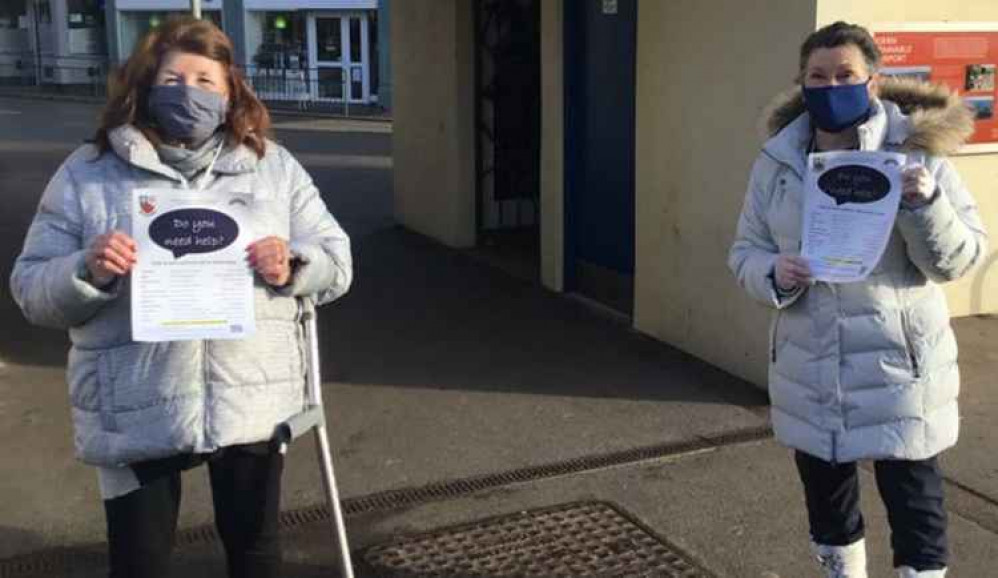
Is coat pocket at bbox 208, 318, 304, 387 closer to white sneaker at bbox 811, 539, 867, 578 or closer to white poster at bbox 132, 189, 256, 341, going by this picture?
white poster at bbox 132, 189, 256, 341

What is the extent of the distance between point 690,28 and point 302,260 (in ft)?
13.8

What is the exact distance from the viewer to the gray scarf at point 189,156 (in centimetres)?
296

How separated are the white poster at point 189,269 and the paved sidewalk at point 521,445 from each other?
169cm

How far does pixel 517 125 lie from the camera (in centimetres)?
1064

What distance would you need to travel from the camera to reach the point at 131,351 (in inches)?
114

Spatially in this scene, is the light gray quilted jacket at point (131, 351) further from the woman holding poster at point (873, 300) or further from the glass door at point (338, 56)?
the glass door at point (338, 56)

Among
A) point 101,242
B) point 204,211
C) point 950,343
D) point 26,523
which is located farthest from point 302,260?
point 26,523

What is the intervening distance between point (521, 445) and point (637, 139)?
8.06 ft

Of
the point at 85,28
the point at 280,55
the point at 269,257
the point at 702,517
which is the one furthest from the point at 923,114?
the point at 85,28

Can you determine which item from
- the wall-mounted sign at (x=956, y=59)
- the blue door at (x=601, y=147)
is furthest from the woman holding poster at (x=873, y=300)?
the blue door at (x=601, y=147)

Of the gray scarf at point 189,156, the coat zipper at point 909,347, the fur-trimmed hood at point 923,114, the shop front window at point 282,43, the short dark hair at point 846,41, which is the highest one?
the shop front window at point 282,43

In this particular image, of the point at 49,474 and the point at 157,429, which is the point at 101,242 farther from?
the point at 49,474

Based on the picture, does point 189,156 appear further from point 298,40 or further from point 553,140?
point 298,40

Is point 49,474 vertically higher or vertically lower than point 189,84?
lower
